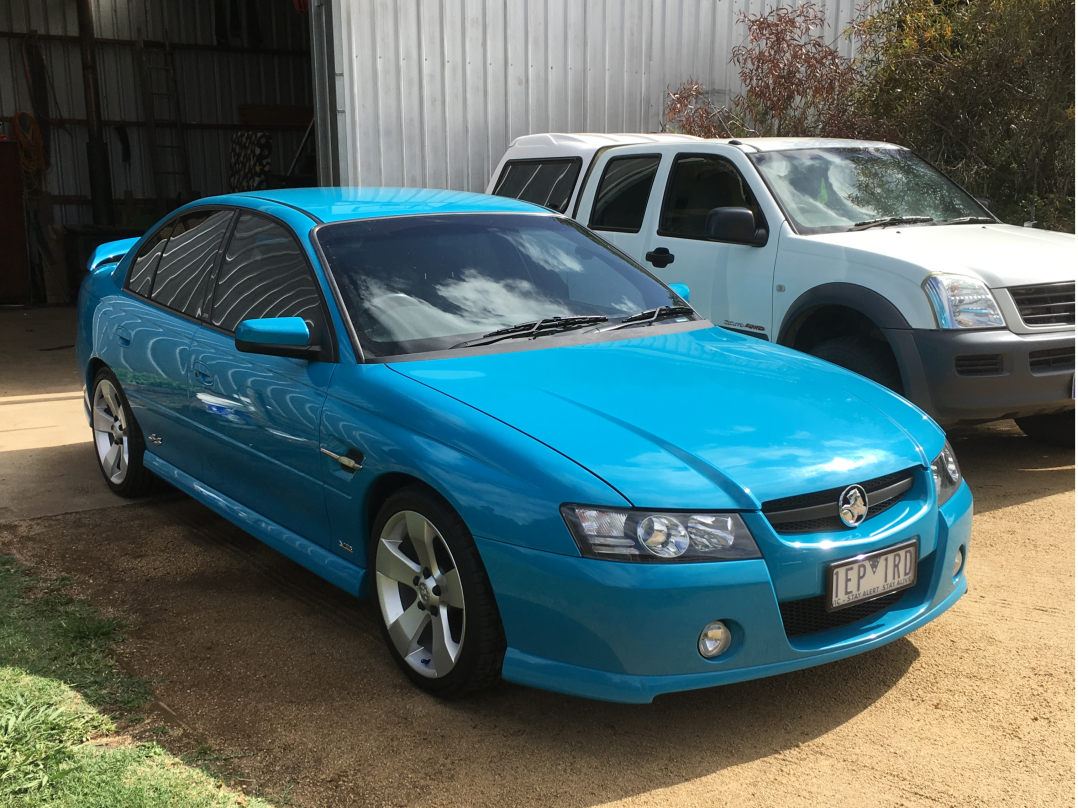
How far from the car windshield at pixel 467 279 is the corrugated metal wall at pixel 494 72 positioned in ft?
17.5

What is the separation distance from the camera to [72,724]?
3098mm

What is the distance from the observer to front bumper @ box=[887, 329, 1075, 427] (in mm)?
5004

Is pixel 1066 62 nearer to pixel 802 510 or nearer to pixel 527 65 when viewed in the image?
pixel 527 65

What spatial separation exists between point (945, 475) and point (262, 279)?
2.66 meters

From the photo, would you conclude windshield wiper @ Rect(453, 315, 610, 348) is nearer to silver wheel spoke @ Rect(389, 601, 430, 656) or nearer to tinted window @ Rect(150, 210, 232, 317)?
silver wheel spoke @ Rect(389, 601, 430, 656)

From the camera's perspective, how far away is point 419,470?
10.2ft

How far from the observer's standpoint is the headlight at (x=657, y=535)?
8.99 feet

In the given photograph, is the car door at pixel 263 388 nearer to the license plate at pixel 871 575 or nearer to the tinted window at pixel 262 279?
the tinted window at pixel 262 279

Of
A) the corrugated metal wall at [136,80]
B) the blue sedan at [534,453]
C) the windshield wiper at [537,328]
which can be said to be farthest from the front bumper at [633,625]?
the corrugated metal wall at [136,80]

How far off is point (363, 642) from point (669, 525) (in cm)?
145

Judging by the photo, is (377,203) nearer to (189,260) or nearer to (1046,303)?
(189,260)

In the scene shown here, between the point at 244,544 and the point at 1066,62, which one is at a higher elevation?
the point at 1066,62

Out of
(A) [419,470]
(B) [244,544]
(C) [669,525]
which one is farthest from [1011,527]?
(B) [244,544]

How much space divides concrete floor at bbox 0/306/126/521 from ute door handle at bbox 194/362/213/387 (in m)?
1.48
